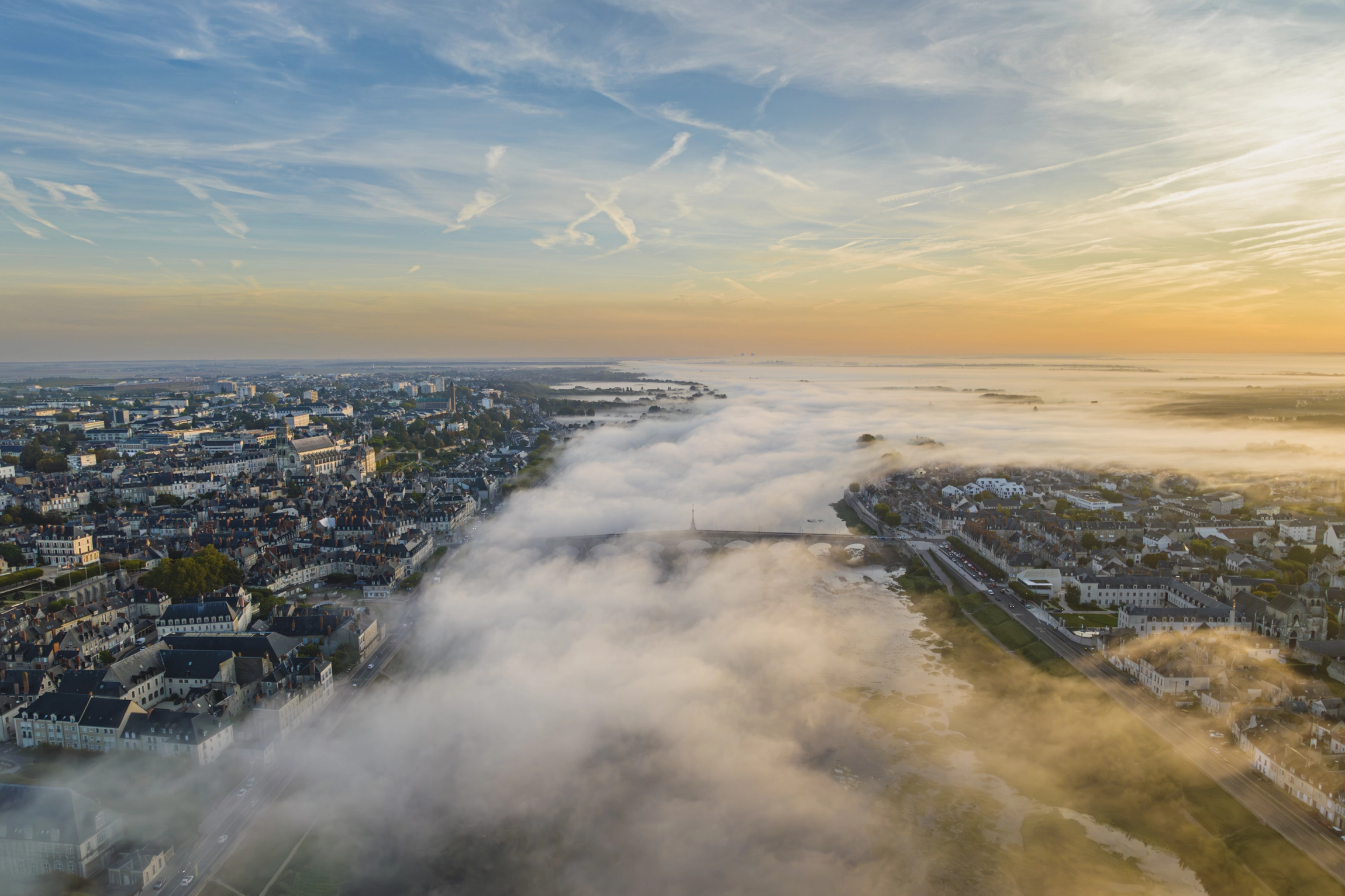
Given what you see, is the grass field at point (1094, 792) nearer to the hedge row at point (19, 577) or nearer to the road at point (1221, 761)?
the road at point (1221, 761)

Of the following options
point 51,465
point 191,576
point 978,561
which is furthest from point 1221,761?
point 51,465

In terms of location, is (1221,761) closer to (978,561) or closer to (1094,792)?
(1094,792)

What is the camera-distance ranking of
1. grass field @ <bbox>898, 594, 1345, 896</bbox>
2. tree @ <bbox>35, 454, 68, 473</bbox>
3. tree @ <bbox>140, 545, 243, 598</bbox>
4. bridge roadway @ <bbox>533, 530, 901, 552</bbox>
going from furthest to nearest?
tree @ <bbox>35, 454, 68, 473</bbox> < bridge roadway @ <bbox>533, 530, 901, 552</bbox> < tree @ <bbox>140, 545, 243, 598</bbox> < grass field @ <bbox>898, 594, 1345, 896</bbox>

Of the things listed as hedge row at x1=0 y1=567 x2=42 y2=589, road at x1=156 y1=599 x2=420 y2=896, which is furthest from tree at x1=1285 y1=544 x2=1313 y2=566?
hedge row at x1=0 y1=567 x2=42 y2=589

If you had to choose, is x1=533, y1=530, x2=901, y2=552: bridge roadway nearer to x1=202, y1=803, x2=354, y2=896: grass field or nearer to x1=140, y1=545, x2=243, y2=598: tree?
x1=140, y1=545, x2=243, y2=598: tree

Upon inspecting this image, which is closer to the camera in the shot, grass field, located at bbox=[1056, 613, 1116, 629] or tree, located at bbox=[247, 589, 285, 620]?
grass field, located at bbox=[1056, 613, 1116, 629]

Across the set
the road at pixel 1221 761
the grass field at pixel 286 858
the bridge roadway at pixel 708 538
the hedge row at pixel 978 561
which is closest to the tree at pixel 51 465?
the bridge roadway at pixel 708 538

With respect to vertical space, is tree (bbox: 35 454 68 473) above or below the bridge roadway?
above
